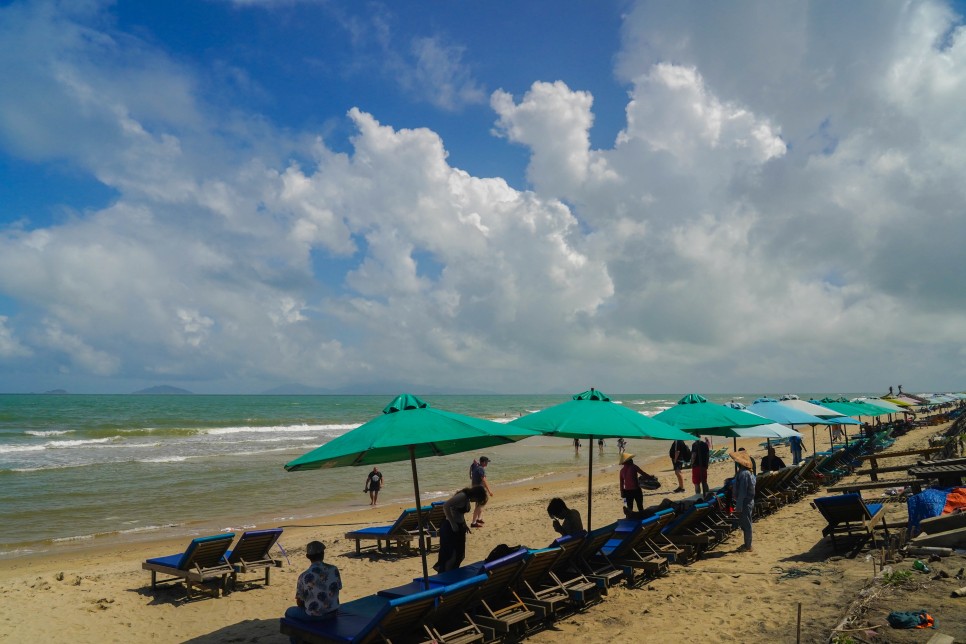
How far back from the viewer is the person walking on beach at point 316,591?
17.2ft

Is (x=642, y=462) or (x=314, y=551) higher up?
(x=314, y=551)

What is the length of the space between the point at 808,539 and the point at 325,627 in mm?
8303

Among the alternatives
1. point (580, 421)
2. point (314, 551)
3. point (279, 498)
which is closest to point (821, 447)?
point (279, 498)

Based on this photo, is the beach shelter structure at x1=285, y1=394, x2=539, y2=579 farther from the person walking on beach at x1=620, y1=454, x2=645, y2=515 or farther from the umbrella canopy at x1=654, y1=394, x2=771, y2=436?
the person walking on beach at x1=620, y1=454, x2=645, y2=515

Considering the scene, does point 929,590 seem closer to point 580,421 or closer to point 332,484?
point 580,421

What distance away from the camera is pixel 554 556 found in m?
6.39

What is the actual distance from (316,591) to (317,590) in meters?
0.01

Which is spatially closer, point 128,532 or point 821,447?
point 128,532

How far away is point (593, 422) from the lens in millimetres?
6930

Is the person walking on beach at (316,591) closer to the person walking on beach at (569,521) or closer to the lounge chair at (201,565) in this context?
the person walking on beach at (569,521)

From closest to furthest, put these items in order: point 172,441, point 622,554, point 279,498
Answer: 1. point 622,554
2. point 279,498
3. point 172,441

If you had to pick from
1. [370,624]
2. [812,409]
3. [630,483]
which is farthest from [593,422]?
[812,409]

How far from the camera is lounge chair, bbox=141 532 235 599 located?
8.27 meters

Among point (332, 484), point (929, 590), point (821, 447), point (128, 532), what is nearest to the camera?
point (929, 590)
